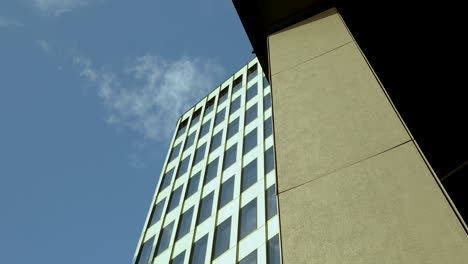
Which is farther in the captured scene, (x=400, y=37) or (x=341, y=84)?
(x=400, y=37)

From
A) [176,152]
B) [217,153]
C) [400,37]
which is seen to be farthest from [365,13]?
[176,152]

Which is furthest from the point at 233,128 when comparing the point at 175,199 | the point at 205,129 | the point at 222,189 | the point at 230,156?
the point at 222,189

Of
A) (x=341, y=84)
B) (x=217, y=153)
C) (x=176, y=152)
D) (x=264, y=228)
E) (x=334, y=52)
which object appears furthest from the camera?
(x=176, y=152)

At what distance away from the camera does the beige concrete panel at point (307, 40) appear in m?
5.19

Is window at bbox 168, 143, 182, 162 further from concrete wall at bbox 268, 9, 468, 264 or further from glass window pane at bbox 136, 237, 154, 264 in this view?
concrete wall at bbox 268, 9, 468, 264

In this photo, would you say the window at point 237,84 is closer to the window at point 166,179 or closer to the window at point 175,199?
the window at point 166,179

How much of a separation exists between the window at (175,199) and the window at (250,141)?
5.59 meters

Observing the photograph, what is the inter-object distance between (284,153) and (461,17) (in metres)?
3.35

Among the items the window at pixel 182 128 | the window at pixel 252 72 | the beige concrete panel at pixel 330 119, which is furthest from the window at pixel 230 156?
the beige concrete panel at pixel 330 119

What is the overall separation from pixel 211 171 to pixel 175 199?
3.30 metres

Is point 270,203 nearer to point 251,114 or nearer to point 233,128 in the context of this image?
point 251,114

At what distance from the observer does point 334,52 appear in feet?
16.1

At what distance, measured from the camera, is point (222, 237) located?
1866 centimetres

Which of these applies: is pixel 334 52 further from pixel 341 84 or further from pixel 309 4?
pixel 309 4
